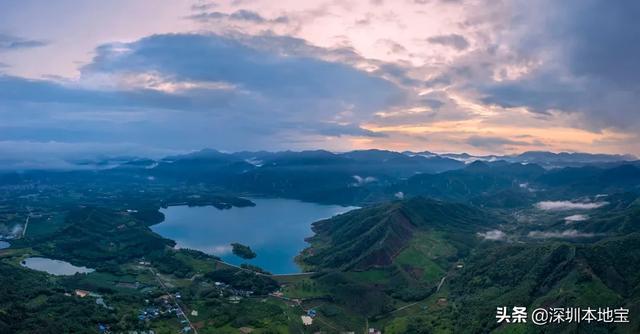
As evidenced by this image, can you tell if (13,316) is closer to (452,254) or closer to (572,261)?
(572,261)

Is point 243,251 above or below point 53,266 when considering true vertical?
above

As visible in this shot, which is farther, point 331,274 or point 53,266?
point 53,266

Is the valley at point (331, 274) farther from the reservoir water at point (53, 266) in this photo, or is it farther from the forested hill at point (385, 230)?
the reservoir water at point (53, 266)

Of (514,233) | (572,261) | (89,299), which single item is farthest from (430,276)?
(89,299)

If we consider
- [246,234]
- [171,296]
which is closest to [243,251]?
[246,234]

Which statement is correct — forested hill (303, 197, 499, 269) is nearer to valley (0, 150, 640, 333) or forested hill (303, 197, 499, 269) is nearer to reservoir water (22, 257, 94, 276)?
valley (0, 150, 640, 333)

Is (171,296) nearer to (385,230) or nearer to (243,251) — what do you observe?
(243,251)
